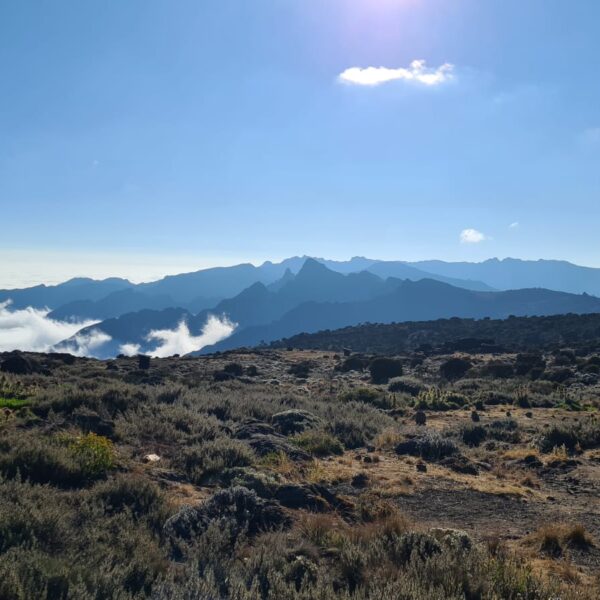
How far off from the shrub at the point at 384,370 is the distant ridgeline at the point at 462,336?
14.1 meters

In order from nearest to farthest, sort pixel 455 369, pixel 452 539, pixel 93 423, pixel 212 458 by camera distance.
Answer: pixel 452 539, pixel 212 458, pixel 93 423, pixel 455 369

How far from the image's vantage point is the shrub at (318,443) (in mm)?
14438

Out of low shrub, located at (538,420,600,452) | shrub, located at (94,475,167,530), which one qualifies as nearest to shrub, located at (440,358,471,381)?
low shrub, located at (538,420,600,452)

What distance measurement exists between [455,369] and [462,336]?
2826 cm

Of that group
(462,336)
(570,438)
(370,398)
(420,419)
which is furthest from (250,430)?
(462,336)

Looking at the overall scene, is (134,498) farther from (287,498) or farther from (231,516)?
(287,498)

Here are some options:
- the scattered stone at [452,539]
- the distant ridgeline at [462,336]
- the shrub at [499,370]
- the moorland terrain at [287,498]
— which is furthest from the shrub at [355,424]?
the distant ridgeline at [462,336]

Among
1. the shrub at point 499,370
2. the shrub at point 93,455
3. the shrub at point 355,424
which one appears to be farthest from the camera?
the shrub at point 499,370

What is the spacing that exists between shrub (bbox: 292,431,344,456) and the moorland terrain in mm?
58

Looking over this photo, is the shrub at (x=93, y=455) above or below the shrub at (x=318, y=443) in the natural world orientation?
above

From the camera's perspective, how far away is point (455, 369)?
38125mm

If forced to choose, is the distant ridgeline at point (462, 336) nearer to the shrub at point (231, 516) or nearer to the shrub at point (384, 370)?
the shrub at point (384, 370)

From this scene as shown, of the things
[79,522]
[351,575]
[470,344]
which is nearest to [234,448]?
[79,522]

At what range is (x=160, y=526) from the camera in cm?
699
